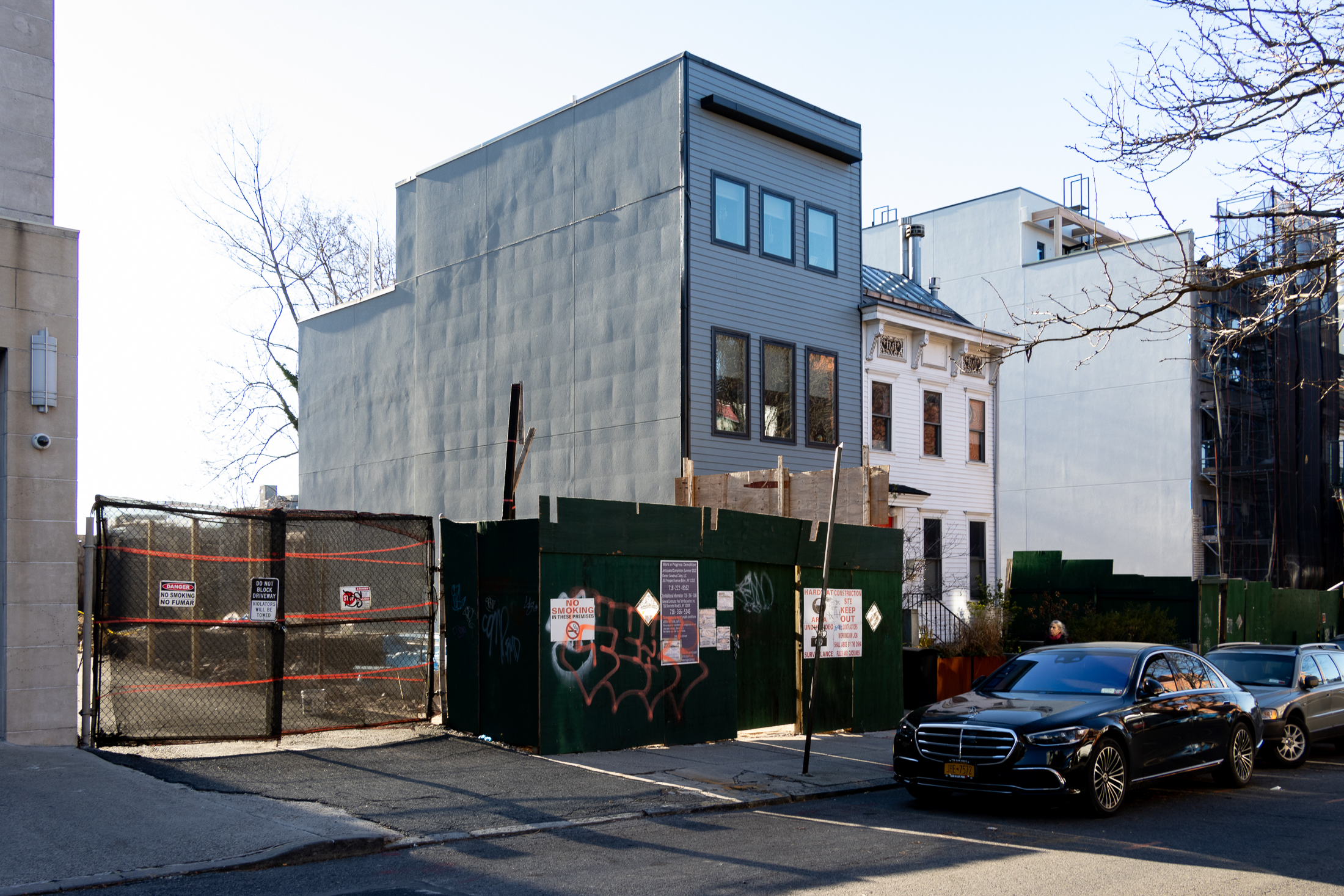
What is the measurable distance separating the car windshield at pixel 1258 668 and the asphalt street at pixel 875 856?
4088 mm

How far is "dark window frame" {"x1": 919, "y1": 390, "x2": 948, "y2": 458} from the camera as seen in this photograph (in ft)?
85.9

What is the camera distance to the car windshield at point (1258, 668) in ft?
47.5

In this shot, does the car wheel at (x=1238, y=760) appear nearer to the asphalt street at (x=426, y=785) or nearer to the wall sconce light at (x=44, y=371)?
the asphalt street at (x=426, y=785)

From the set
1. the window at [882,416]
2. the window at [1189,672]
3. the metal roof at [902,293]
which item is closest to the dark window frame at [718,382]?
the metal roof at [902,293]

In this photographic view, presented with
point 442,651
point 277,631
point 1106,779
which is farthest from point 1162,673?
point 277,631

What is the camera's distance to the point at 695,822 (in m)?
9.38

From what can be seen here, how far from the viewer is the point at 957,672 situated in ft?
59.3

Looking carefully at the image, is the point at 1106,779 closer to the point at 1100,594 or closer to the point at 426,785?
the point at 426,785

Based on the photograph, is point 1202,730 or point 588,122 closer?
point 1202,730

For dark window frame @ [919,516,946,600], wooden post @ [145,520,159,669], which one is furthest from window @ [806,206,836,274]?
wooden post @ [145,520,159,669]

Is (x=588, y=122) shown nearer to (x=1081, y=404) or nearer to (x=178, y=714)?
(x=178, y=714)

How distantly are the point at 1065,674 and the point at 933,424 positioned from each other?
15.9 meters

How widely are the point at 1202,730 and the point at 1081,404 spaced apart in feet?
98.5

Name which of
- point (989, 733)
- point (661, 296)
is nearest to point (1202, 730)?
point (989, 733)
